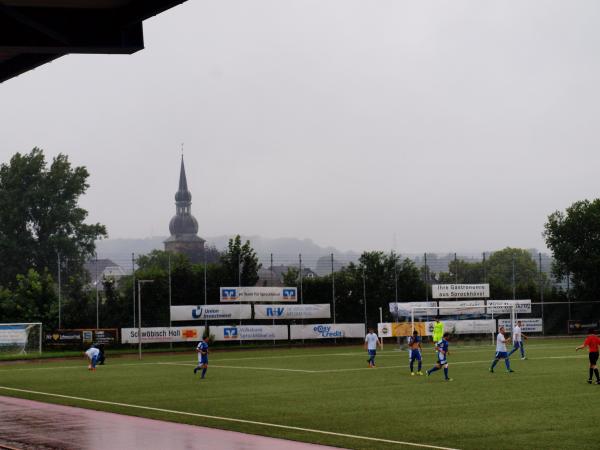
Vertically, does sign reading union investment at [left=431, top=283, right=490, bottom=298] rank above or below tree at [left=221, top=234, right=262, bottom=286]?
below

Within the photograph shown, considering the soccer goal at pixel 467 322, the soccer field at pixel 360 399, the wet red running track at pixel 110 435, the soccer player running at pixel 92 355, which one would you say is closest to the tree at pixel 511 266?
the soccer goal at pixel 467 322

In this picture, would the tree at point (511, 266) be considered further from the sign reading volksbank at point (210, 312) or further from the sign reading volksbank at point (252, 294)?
the sign reading volksbank at point (210, 312)

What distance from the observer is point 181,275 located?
6812 cm

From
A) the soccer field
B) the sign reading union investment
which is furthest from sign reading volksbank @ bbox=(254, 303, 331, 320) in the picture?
the soccer field

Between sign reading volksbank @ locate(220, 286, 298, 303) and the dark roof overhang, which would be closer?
the dark roof overhang

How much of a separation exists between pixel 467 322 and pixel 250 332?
15.8m

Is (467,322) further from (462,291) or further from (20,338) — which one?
(20,338)

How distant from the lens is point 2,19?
12.0 m

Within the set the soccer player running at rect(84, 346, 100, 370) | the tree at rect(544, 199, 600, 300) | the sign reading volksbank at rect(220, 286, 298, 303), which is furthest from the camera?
the tree at rect(544, 199, 600, 300)

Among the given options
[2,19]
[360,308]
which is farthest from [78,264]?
[2,19]

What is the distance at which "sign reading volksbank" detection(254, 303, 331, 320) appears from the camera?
221 ft

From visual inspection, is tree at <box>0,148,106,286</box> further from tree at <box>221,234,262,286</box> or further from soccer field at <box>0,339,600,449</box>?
soccer field at <box>0,339,600,449</box>

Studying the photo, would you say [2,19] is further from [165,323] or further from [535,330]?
[535,330]

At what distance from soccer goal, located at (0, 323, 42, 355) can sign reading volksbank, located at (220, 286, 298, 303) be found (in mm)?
13238
